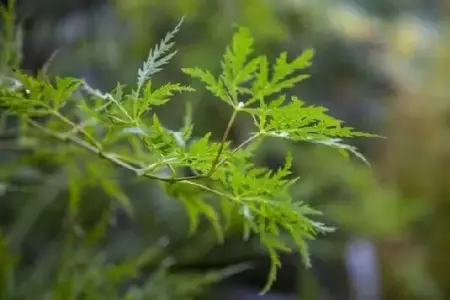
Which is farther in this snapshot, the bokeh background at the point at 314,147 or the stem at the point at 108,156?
the bokeh background at the point at 314,147

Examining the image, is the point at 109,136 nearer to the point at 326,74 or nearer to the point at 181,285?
the point at 181,285

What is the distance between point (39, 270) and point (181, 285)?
12 cm

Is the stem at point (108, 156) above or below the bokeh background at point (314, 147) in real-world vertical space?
above

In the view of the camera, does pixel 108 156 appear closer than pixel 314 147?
Yes

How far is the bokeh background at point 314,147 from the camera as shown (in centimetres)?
74

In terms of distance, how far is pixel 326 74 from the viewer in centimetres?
99

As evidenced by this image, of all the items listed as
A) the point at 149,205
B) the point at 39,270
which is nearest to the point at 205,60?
the point at 149,205

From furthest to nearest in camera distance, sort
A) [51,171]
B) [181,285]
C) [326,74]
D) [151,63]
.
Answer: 1. [326,74]
2. [51,171]
3. [181,285]
4. [151,63]

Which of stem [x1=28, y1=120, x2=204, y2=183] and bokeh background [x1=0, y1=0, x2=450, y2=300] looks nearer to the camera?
stem [x1=28, y1=120, x2=204, y2=183]

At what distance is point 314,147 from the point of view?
904 mm

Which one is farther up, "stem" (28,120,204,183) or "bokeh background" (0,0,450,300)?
"stem" (28,120,204,183)

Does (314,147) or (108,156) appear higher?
(108,156)

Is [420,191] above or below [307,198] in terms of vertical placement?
below

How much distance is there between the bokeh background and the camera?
0.74m
